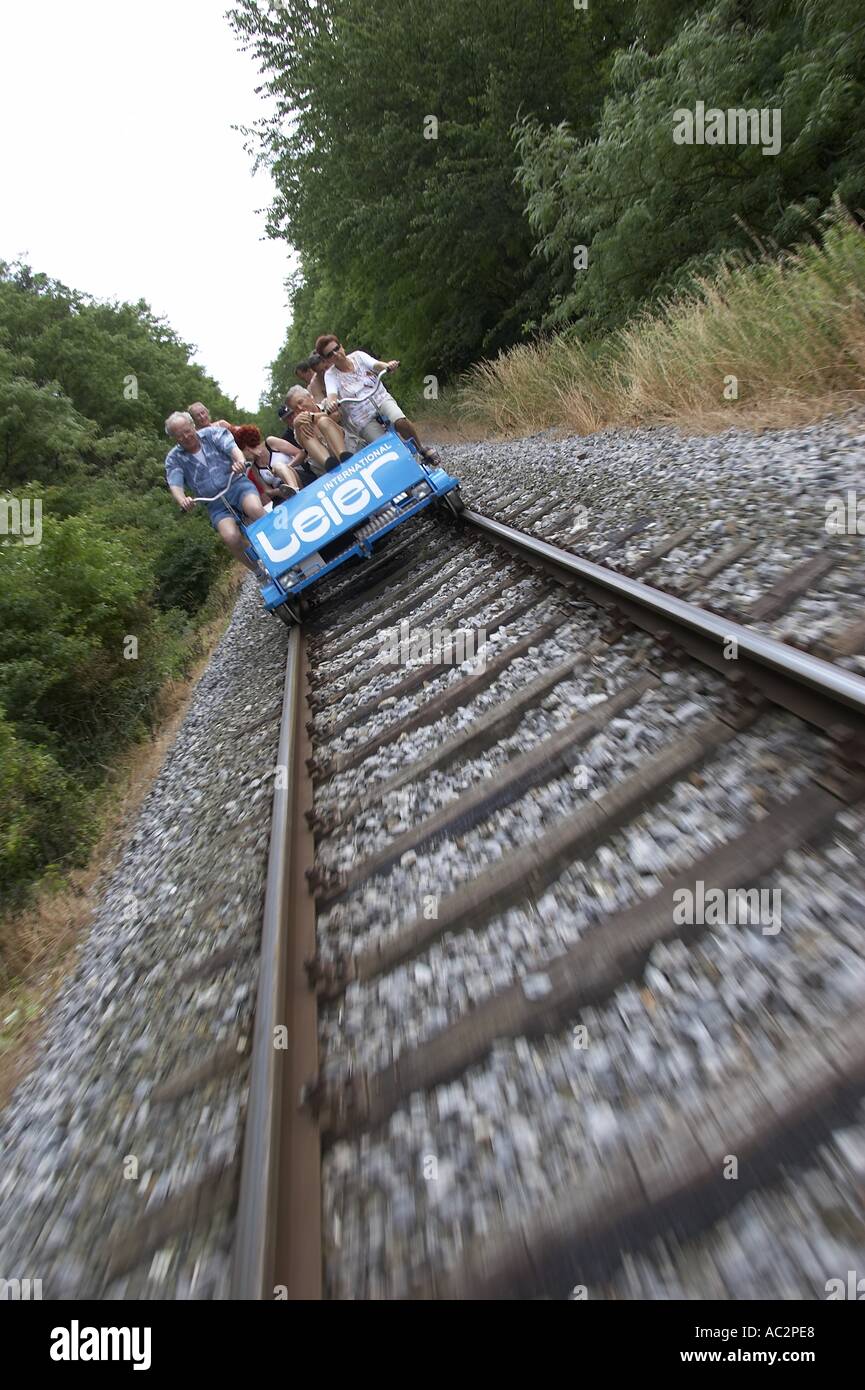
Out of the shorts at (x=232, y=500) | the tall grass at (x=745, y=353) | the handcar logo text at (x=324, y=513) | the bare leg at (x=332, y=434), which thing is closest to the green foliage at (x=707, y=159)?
the tall grass at (x=745, y=353)

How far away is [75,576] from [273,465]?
4.33 meters

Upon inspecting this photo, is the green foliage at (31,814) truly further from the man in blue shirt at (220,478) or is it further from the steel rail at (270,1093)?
the steel rail at (270,1093)

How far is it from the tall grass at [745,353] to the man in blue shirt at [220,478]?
4.27 m

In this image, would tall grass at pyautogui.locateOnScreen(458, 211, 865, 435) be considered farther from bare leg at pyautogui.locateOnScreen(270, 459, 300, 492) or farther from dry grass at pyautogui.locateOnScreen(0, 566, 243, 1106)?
dry grass at pyautogui.locateOnScreen(0, 566, 243, 1106)

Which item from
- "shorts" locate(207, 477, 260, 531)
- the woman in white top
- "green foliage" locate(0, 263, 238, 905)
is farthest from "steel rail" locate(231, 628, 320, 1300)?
the woman in white top

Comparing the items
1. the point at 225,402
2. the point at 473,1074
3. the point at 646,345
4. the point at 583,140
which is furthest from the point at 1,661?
the point at 225,402

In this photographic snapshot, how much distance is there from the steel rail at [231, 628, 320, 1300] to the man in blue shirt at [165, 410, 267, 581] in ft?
14.3

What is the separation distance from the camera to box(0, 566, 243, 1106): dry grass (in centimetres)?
313

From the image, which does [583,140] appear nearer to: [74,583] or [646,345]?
[646,345]

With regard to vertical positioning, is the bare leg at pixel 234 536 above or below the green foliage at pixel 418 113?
below

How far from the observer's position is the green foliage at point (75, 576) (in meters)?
6.48

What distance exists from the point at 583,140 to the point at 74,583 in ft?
44.3

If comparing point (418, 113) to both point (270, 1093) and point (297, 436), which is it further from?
point (270, 1093)

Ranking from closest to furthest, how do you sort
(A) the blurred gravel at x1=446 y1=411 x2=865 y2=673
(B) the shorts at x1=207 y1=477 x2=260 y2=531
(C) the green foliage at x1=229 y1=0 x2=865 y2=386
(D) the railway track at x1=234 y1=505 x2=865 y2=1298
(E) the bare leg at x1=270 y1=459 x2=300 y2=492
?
(D) the railway track at x1=234 y1=505 x2=865 y2=1298
(A) the blurred gravel at x1=446 y1=411 x2=865 y2=673
(B) the shorts at x1=207 y1=477 x2=260 y2=531
(E) the bare leg at x1=270 y1=459 x2=300 y2=492
(C) the green foliage at x1=229 y1=0 x2=865 y2=386
